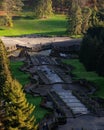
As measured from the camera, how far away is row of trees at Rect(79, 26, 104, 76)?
82812mm

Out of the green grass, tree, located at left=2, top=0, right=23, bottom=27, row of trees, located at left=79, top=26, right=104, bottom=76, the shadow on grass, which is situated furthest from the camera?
tree, located at left=2, top=0, right=23, bottom=27

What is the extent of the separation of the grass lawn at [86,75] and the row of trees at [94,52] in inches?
44.8

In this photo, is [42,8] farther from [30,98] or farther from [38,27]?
[30,98]

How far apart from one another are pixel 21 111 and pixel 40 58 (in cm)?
6380

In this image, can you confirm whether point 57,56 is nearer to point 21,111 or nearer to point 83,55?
point 83,55

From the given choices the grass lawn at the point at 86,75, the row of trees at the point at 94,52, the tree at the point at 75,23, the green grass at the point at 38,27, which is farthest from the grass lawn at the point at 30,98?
the green grass at the point at 38,27

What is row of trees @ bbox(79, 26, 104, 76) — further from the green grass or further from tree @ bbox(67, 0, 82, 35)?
the green grass

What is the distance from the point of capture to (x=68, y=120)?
55375 millimetres

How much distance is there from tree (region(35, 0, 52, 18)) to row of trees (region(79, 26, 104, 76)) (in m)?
57.3

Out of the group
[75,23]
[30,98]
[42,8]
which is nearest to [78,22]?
[75,23]

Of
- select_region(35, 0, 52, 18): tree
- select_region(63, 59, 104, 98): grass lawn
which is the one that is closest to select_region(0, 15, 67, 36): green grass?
select_region(35, 0, 52, 18): tree

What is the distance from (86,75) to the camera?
273 ft

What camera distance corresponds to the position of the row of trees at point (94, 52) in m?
82.8

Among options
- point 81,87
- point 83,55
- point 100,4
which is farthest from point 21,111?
point 100,4
